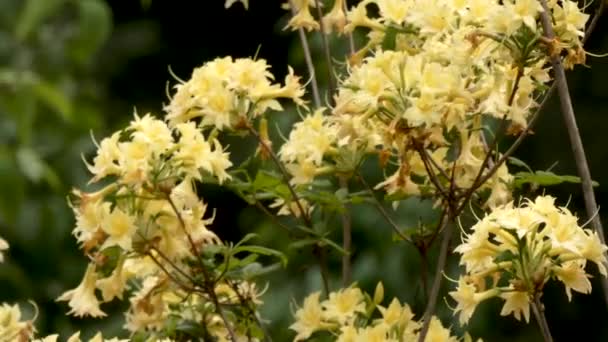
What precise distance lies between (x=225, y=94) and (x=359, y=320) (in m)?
0.38

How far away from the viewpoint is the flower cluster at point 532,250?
2025 millimetres

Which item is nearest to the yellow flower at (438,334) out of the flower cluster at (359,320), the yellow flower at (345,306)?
the flower cluster at (359,320)

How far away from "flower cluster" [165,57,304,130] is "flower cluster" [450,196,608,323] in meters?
0.38

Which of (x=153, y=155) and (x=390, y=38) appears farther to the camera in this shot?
(x=390, y=38)

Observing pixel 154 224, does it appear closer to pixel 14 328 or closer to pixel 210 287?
pixel 210 287

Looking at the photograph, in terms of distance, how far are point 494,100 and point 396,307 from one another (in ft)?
1.16

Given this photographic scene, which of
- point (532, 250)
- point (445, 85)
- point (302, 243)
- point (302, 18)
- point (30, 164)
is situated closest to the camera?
point (532, 250)

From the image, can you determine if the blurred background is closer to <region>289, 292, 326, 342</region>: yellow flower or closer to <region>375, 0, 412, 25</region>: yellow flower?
<region>289, 292, 326, 342</region>: yellow flower

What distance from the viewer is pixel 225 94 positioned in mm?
2287

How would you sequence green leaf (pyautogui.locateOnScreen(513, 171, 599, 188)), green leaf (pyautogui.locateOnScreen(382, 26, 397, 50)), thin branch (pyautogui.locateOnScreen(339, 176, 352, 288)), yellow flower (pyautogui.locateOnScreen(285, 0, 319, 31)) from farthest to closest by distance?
yellow flower (pyautogui.locateOnScreen(285, 0, 319, 31)) < thin branch (pyautogui.locateOnScreen(339, 176, 352, 288)) < green leaf (pyautogui.locateOnScreen(382, 26, 397, 50)) < green leaf (pyautogui.locateOnScreen(513, 171, 599, 188))

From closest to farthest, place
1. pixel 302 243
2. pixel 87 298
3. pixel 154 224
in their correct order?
1. pixel 154 224
2. pixel 87 298
3. pixel 302 243

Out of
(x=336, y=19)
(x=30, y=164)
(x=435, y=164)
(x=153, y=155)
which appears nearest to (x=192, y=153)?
(x=153, y=155)

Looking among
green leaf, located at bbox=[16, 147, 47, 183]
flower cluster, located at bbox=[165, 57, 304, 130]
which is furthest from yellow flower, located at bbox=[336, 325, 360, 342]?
green leaf, located at bbox=[16, 147, 47, 183]

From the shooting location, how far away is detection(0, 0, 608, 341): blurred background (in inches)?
174
